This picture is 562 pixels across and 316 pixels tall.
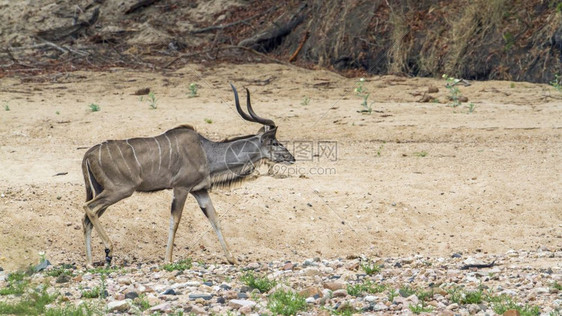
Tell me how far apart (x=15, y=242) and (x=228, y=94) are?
6.39 m

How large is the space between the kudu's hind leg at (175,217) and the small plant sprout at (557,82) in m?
6.96

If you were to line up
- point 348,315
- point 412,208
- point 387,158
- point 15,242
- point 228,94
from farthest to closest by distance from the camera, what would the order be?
point 228,94 → point 387,158 → point 412,208 → point 15,242 → point 348,315

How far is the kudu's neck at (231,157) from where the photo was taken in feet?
26.9

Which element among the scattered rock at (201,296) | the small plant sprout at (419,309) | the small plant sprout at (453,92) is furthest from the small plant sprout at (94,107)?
the small plant sprout at (419,309)

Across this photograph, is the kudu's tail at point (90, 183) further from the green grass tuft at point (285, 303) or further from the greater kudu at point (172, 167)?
the green grass tuft at point (285, 303)

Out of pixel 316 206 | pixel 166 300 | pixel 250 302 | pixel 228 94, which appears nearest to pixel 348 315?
pixel 250 302

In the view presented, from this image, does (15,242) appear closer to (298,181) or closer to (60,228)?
(60,228)

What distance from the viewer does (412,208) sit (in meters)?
8.90

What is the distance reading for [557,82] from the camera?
510 inches

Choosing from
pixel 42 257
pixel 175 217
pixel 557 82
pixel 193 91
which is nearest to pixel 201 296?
pixel 42 257

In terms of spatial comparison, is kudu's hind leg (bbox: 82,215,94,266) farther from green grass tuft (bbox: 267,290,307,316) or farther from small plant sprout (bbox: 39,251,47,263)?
green grass tuft (bbox: 267,290,307,316)

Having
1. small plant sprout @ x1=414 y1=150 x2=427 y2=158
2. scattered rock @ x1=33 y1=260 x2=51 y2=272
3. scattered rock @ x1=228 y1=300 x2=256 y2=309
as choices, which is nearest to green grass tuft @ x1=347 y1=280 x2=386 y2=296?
scattered rock @ x1=228 y1=300 x2=256 y2=309

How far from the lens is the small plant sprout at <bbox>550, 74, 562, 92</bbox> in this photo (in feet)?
41.3

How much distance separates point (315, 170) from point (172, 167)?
9.12 feet
